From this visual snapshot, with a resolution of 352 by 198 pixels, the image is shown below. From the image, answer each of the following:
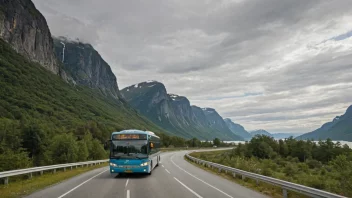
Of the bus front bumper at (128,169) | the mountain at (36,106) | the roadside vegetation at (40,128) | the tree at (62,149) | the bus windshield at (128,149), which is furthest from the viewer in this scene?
the mountain at (36,106)

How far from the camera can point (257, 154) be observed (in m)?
82.4

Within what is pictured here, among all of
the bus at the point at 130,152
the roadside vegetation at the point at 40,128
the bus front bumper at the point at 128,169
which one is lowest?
the bus front bumper at the point at 128,169

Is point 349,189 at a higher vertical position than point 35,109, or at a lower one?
lower

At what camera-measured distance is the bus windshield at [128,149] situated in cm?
Answer: 2125

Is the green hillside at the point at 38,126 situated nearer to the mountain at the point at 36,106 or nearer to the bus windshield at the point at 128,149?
the mountain at the point at 36,106

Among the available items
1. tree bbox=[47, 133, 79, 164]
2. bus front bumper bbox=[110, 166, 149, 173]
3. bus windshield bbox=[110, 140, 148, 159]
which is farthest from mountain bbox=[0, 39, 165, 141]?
bus front bumper bbox=[110, 166, 149, 173]

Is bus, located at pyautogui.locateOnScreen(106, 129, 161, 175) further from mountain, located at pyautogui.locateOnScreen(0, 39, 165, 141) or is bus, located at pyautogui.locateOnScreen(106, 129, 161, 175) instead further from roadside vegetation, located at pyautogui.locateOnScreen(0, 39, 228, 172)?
mountain, located at pyautogui.locateOnScreen(0, 39, 165, 141)

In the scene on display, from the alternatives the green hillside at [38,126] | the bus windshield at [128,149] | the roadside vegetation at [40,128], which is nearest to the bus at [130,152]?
the bus windshield at [128,149]

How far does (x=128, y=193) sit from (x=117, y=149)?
26.6 ft

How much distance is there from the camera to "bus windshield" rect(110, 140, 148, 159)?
69.7 feet

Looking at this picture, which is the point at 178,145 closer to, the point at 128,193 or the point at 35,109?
the point at 35,109

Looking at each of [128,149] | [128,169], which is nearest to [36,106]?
[128,149]

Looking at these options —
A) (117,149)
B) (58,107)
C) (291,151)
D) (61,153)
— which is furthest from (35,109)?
(117,149)

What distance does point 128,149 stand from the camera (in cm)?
2150
